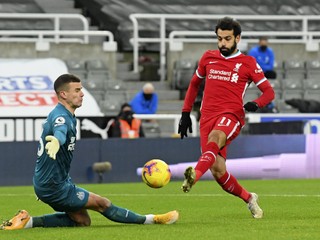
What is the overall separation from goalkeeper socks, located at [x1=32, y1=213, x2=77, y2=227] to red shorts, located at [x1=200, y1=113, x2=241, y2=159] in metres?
1.83

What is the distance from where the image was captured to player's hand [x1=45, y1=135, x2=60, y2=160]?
378 inches

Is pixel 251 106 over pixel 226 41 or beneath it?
beneath

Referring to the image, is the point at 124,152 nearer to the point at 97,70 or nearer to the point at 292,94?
the point at 97,70

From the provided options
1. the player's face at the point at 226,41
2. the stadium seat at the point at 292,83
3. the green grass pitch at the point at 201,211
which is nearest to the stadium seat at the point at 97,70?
the stadium seat at the point at 292,83

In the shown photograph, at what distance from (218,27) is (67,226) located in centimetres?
277

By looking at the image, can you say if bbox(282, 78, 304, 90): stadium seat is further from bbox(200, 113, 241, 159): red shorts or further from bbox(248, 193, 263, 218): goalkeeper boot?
bbox(248, 193, 263, 218): goalkeeper boot

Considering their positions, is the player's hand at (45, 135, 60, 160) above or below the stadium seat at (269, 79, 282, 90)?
above

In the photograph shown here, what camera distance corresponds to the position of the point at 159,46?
2889 centimetres

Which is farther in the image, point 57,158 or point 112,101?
point 112,101

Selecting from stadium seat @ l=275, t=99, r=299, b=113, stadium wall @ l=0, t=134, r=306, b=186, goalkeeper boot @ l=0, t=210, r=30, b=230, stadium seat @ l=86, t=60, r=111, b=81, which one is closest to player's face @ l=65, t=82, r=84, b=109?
goalkeeper boot @ l=0, t=210, r=30, b=230

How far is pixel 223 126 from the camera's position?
1203 cm

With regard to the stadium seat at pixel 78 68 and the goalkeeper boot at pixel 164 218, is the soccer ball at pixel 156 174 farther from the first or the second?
the stadium seat at pixel 78 68

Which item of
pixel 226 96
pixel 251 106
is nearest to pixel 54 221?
pixel 251 106

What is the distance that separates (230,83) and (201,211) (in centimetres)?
172
